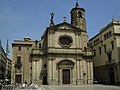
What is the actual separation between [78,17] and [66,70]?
1611 cm

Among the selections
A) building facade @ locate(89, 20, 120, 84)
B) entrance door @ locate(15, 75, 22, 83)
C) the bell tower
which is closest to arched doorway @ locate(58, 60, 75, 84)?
building facade @ locate(89, 20, 120, 84)

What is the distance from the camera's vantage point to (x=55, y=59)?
4778 centimetres

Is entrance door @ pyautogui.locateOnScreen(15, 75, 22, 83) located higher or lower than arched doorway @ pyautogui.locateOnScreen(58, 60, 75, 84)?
lower

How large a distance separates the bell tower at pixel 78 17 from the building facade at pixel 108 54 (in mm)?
5347

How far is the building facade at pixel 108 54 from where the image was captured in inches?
1794

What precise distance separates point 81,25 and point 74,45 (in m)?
8.36

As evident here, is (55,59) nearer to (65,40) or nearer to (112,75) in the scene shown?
(65,40)

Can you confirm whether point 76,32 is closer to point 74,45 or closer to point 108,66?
point 74,45

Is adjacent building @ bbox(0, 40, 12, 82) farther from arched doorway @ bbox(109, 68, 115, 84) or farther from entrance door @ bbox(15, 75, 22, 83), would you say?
arched doorway @ bbox(109, 68, 115, 84)

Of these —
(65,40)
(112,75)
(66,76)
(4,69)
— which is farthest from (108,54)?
(4,69)

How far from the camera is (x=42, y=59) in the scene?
1924 inches

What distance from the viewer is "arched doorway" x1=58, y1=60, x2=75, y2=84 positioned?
4775 cm

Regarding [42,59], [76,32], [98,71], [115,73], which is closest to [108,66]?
[115,73]

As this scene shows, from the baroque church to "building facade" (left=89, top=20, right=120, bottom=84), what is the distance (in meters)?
4.00
